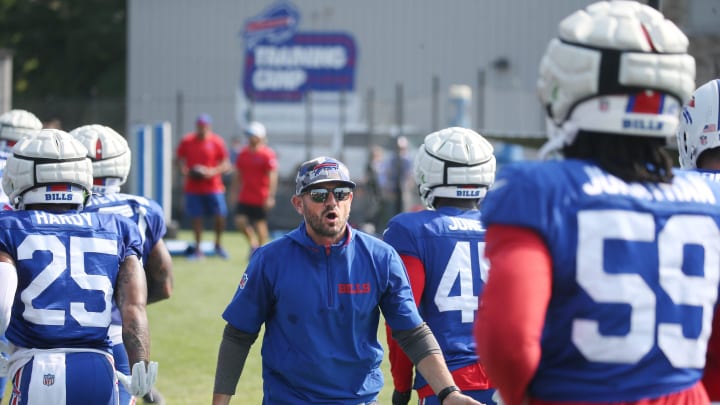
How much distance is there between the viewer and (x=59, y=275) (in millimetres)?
4664

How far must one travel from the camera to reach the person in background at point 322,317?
171 inches

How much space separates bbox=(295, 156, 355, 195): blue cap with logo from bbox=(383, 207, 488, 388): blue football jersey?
Result: 0.39m

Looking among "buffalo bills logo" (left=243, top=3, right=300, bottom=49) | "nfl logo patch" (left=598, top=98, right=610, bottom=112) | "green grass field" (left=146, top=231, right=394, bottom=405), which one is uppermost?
"buffalo bills logo" (left=243, top=3, right=300, bottom=49)

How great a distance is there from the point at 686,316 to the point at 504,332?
52cm

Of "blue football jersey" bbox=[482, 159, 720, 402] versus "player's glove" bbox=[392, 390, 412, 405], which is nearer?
"blue football jersey" bbox=[482, 159, 720, 402]

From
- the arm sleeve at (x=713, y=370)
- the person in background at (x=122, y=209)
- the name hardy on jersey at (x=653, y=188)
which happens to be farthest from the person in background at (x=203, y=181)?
the name hardy on jersey at (x=653, y=188)

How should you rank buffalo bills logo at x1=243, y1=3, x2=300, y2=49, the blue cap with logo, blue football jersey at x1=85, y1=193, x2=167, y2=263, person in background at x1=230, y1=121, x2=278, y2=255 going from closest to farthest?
the blue cap with logo → blue football jersey at x1=85, y1=193, x2=167, y2=263 → person in background at x1=230, y1=121, x2=278, y2=255 → buffalo bills logo at x1=243, y1=3, x2=300, y2=49

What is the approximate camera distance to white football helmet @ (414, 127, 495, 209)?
5.11m

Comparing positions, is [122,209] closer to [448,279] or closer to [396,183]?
[448,279]

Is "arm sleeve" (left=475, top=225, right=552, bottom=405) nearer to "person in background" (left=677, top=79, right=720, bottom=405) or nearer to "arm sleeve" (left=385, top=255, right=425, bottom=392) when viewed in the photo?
"person in background" (left=677, top=79, right=720, bottom=405)

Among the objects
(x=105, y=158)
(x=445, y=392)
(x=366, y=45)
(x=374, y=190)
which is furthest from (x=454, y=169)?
(x=366, y=45)

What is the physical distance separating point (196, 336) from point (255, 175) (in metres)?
6.25

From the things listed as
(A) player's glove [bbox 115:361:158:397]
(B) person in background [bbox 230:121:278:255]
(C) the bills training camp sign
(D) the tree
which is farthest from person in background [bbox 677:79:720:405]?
(D) the tree

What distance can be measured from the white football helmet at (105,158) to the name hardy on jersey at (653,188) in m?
3.99
